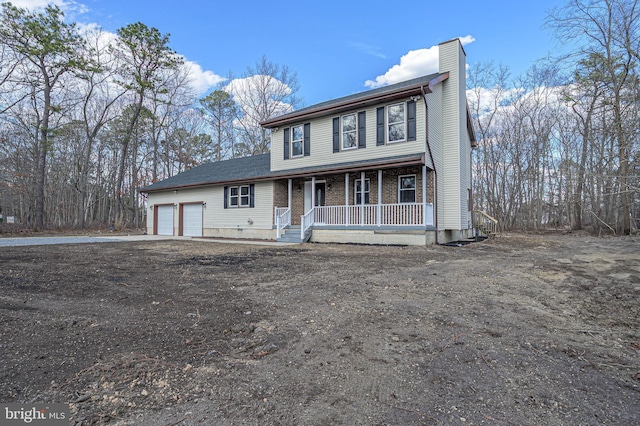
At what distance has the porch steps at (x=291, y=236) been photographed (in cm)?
1319

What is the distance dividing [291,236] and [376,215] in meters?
3.87

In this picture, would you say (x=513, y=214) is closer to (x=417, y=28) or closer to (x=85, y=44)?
(x=417, y=28)

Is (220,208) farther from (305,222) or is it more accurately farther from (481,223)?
(481,223)

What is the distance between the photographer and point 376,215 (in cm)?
1234

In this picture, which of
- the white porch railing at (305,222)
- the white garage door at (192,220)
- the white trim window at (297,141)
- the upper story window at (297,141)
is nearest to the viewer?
the white porch railing at (305,222)

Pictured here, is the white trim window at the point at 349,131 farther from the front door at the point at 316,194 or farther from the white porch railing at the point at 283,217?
the white porch railing at the point at 283,217

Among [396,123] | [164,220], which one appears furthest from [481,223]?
[164,220]

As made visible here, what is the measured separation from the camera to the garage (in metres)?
19.4

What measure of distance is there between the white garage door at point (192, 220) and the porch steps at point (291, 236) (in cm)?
662

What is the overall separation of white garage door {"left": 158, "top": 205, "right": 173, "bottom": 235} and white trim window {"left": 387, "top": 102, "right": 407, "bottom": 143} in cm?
1437

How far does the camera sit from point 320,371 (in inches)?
91.9

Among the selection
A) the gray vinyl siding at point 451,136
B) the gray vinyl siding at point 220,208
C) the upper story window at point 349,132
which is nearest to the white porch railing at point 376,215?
the gray vinyl siding at point 451,136

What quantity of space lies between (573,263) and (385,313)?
6.53 metres

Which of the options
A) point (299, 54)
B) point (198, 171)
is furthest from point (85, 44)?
point (299, 54)
